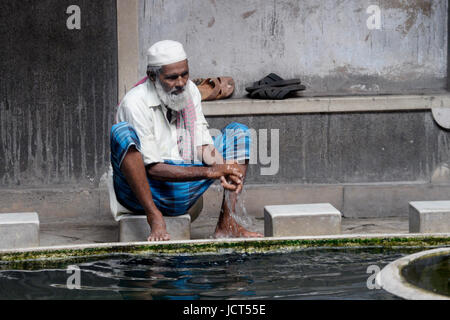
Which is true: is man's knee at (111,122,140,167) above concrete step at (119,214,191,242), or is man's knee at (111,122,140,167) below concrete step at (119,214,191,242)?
above

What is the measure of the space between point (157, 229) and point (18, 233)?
0.89 meters

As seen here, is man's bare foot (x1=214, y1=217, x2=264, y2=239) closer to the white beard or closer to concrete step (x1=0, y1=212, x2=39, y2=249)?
the white beard

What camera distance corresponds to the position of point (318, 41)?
7.96 meters

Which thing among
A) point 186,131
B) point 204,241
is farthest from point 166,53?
point 204,241

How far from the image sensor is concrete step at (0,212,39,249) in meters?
5.57

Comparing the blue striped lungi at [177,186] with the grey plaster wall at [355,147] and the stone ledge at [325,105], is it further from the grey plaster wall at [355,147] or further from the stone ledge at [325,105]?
the grey plaster wall at [355,147]

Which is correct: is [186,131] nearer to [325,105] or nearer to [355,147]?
[325,105]

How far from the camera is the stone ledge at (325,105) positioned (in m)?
7.57

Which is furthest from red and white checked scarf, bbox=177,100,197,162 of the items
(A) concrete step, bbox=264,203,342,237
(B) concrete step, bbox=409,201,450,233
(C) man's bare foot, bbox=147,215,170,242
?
(B) concrete step, bbox=409,201,450,233

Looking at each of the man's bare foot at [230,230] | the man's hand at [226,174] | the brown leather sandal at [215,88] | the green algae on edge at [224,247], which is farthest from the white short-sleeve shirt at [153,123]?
the brown leather sandal at [215,88]

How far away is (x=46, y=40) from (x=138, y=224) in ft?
7.68

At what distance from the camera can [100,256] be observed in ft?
→ 17.1

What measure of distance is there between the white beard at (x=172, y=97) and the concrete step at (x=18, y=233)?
3.83 feet

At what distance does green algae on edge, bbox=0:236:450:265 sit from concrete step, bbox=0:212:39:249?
1.20 ft
